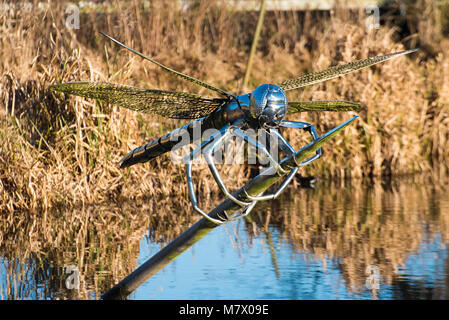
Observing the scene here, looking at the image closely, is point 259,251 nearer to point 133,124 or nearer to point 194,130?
point 194,130

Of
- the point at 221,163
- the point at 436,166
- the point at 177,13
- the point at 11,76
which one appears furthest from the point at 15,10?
the point at 436,166

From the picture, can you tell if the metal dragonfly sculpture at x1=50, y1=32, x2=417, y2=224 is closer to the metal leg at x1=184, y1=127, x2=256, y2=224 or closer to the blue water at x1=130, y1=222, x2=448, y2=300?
the metal leg at x1=184, y1=127, x2=256, y2=224

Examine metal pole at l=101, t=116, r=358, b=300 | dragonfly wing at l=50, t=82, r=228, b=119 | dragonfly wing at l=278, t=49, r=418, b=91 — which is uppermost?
dragonfly wing at l=278, t=49, r=418, b=91

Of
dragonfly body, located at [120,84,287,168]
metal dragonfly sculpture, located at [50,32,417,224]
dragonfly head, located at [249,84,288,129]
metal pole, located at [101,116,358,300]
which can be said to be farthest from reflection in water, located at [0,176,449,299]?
dragonfly head, located at [249,84,288,129]

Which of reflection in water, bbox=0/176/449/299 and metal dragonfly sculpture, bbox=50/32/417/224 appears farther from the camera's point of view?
reflection in water, bbox=0/176/449/299

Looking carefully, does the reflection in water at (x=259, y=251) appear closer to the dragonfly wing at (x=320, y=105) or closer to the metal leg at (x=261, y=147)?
the dragonfly wing at (x=320, y=105)
